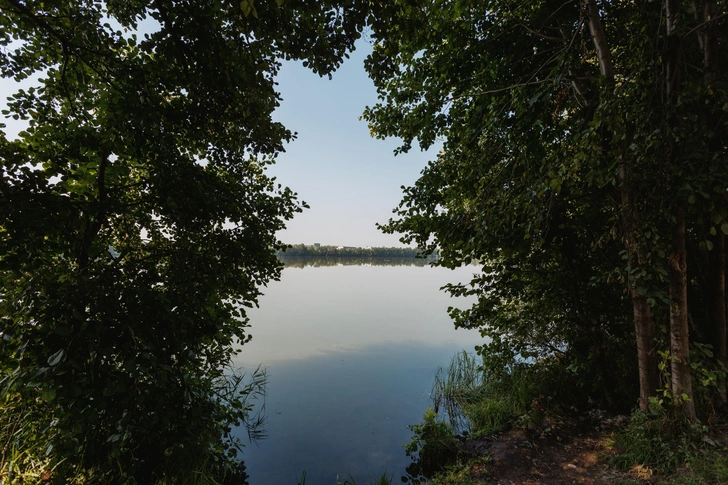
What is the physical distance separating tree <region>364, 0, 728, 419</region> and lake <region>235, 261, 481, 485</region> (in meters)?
2.86

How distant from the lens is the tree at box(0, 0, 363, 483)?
223 centimetres

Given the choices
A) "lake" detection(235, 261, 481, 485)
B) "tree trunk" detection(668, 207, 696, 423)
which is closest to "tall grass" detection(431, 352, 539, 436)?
"lake" detection(235, 261, 481, 485)

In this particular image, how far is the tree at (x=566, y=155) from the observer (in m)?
2.96

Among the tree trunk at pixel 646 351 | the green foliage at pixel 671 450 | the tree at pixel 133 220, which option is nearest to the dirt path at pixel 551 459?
the green foliage at pixel 671 450

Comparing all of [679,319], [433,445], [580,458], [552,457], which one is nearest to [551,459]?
[552,457]

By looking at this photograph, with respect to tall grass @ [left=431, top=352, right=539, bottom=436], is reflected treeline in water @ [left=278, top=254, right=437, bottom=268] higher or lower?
lower

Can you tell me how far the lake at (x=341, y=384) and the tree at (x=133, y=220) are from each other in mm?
1782

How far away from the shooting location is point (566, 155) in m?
3.12

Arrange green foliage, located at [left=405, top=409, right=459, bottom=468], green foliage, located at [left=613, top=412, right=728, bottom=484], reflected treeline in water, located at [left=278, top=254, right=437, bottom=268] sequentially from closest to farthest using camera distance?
green foliage, located at [left=613, top=412, right=728, bottom=484] < green foliage, located at [left=405, top=409, right=459, bottom=468] < reflected treeline in water, located at [left=278, top=254, right=437, bottom=268]

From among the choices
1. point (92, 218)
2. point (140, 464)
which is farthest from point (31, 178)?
point (140, 464)

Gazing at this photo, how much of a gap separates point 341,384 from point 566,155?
285 inches

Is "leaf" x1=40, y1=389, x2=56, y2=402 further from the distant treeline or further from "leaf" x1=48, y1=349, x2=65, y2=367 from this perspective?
the distant treeline

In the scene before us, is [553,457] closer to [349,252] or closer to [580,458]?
[580,458]

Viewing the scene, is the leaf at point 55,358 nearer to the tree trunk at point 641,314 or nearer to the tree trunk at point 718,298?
the tree trunk at point 641,314
